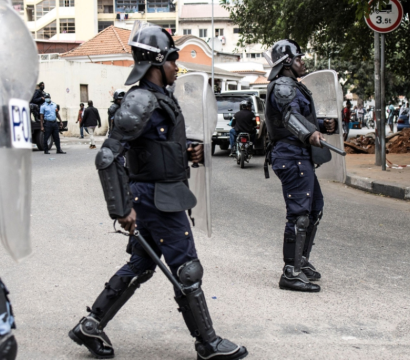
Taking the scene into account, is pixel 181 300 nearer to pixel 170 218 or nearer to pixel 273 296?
pixel 170 218

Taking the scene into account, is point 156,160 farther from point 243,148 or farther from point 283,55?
point 243,148

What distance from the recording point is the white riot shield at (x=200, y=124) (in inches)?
153

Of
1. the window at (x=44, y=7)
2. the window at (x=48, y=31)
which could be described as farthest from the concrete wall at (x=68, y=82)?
the window at (x=44, y=7)

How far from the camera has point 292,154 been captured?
4945 mm

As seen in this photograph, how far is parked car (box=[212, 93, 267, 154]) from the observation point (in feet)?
59.8

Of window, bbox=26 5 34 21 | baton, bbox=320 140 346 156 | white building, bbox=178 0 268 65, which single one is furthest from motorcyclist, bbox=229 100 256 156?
window, bbox=26 5 34 21

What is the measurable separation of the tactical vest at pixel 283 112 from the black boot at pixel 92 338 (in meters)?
2.19

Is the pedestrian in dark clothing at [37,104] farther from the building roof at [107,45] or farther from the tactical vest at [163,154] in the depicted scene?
the building roof at [107,45]

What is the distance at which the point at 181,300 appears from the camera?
11.4ft

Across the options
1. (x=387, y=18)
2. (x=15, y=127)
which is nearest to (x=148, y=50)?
(x=15, y=127)

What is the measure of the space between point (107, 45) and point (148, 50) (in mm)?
37767

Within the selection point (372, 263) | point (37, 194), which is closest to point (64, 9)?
point (37, 194)

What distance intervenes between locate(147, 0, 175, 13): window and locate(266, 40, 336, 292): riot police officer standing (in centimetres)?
7220

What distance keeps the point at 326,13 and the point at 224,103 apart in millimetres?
4338
